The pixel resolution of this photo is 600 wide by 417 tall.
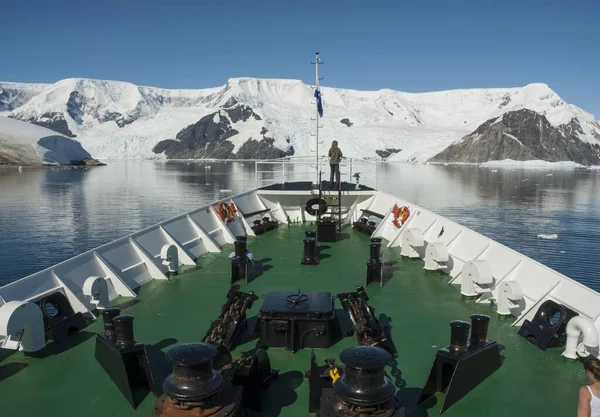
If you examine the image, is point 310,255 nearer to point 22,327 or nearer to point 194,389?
point 22,327

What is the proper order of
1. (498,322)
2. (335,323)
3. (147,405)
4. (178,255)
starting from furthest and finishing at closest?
(178,255), (498,322), (335,323), (147,405)

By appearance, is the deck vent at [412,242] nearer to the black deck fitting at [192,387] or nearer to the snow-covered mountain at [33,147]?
the black deck fitting at [192,387]

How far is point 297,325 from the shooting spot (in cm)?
621

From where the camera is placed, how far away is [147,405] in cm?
498

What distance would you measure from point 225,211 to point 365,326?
7.78m

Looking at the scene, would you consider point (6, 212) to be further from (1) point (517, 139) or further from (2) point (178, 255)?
(1) point (517, 139)

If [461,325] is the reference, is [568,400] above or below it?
below

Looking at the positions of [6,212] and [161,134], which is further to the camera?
[161,134]

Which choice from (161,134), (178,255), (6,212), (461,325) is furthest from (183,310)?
(161,134)

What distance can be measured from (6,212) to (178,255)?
3262 cm

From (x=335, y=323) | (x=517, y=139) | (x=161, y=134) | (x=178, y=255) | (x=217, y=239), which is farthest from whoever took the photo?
(x=161, y=134)

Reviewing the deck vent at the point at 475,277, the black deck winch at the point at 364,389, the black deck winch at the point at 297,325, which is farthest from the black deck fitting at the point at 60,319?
the deck vent at the point at 475,277

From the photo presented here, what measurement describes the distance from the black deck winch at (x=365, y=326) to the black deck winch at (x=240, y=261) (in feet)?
8.71

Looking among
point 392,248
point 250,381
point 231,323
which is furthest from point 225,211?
point 250,381
